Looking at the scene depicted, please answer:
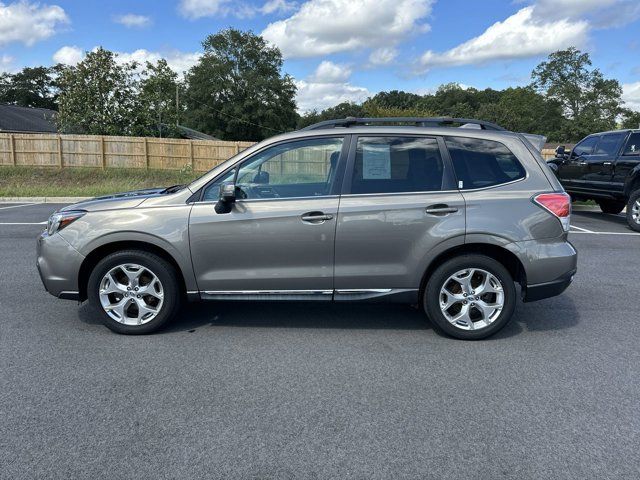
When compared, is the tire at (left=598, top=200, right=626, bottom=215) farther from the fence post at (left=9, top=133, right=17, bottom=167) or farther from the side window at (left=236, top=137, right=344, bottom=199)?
the fence post at (left=9, top=133, right=17, bottom=167)

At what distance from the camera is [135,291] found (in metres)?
4.39

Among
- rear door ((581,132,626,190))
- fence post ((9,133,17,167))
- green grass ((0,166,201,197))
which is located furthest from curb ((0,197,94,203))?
rear door ((581,132,626,190))

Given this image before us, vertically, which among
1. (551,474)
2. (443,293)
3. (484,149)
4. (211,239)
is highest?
(484,149)

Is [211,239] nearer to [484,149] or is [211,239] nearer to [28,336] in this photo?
[28,336]

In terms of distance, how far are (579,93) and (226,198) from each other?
71.4m

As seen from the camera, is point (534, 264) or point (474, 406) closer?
point (474, 406)

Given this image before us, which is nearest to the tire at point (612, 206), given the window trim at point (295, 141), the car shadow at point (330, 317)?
the car shadow at point (330, 317)

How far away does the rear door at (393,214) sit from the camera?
4215 millimetres

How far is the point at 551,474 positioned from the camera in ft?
8.51

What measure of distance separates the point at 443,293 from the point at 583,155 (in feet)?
31.4

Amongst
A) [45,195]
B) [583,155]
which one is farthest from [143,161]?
[583,155]

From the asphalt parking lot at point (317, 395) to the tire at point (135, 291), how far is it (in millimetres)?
163

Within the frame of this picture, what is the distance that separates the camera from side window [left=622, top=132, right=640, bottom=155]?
10820 millimetres

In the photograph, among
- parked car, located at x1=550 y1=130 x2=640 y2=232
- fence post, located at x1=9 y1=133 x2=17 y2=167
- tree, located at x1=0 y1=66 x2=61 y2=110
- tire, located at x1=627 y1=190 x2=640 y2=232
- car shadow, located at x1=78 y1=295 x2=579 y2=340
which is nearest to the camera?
car shadow, located at x1=78 y1=295 x2=579 y2=340
